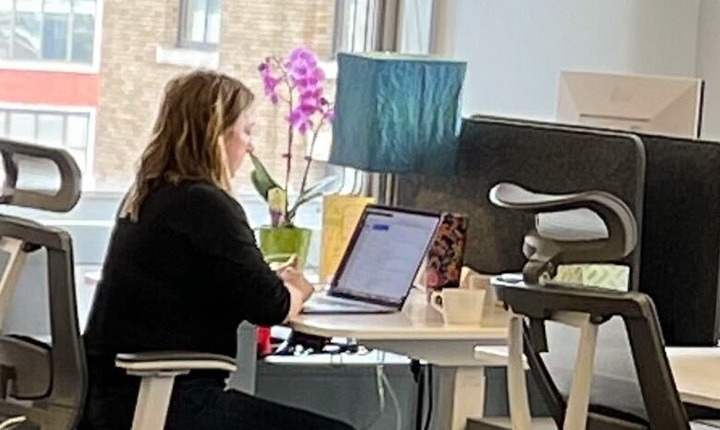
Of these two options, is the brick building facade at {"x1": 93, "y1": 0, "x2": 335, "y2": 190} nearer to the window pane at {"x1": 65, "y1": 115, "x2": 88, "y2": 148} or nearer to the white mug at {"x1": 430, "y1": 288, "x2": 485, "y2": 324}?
the window pane at {"x1": 65, "y1": 115, "x2": 88, "y2": 148}

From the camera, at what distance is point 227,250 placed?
3027 millimetres

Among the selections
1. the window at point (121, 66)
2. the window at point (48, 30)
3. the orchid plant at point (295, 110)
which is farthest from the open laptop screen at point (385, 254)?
the window at point (48, 30)

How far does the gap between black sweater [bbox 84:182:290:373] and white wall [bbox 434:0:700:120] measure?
5.02 ft

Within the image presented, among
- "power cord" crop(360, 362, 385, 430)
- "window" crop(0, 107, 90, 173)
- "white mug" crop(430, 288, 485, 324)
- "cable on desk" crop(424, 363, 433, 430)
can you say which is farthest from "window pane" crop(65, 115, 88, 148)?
"white mug" crop(430, 288, 485, 324)

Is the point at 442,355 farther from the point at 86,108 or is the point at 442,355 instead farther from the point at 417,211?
the point at 86,108

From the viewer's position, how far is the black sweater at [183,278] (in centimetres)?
304

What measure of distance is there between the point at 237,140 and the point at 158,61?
3.41 ft

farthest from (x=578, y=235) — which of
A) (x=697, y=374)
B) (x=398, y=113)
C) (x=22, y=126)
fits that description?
(x=22, y=126)

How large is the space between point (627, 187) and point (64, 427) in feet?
4.11

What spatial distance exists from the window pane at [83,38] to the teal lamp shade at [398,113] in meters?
0.76

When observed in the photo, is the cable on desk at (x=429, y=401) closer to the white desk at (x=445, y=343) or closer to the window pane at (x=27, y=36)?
the white desk at (x=445, y=343)

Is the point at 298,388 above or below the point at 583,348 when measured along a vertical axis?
below

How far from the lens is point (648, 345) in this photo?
7.52ft

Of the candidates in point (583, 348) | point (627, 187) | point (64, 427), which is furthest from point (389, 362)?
point (583, 348)
